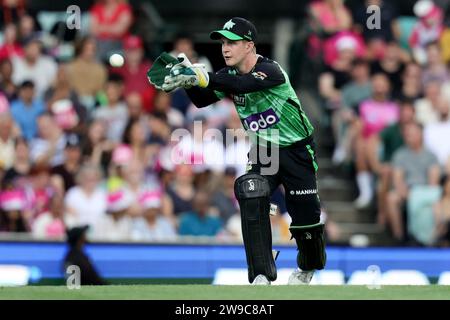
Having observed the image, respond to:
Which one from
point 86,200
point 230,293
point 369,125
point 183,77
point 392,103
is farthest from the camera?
point 392,103

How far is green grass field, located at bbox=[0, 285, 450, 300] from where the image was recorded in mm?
9312

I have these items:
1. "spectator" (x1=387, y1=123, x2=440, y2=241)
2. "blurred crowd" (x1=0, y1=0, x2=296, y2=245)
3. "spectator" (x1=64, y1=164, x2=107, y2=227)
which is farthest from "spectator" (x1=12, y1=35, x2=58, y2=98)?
"spectator" (x1=387, y1=123, x2=440, y2=241)

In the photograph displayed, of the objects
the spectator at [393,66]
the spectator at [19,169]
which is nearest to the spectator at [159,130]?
the spectator at [19,169]

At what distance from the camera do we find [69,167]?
1662cm

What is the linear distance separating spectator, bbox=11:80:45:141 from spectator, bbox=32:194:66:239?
4.65 ft

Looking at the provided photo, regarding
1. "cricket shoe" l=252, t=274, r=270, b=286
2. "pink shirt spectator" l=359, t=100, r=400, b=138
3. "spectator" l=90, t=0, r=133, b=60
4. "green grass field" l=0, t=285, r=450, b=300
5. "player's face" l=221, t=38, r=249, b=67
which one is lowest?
"green grass field" l=0, t=285, r=450, b=300

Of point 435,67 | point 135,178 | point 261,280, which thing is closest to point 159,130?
point 135,178

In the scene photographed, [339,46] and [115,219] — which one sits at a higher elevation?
[339,46]

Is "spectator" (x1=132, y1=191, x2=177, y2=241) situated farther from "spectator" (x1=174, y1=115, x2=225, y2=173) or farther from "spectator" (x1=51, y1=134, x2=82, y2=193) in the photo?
"spectator" (x1=51, y1=134, x2=82, y2=193)

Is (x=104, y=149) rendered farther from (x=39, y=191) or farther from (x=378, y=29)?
(x=378, y=29)

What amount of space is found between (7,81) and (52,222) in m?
2.68

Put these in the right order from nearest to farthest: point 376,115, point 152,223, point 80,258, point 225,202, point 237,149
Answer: point 80,258, point 152,223, point 225,202, point 237,149, point 376,115

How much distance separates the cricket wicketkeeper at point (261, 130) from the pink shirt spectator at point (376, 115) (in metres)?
7.02
